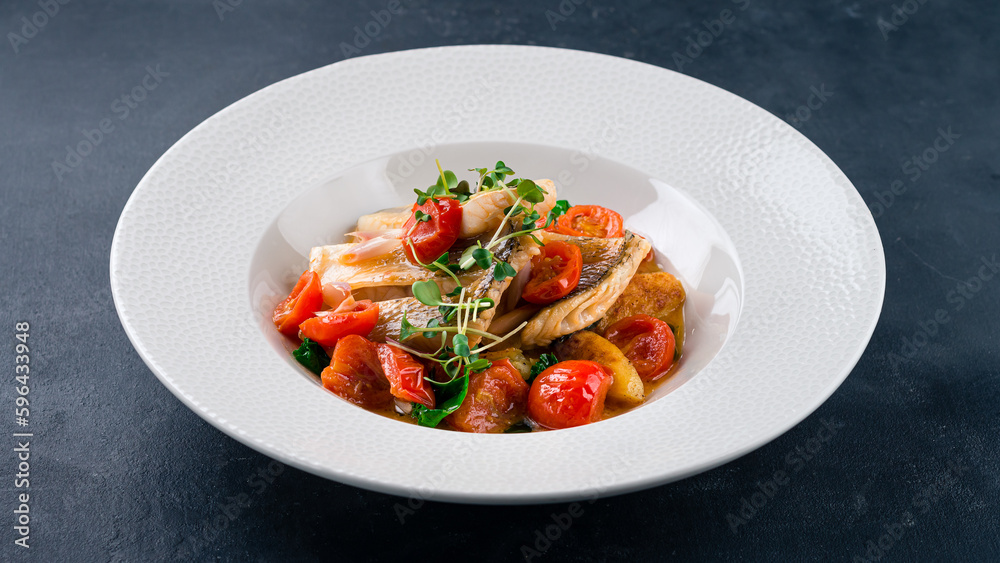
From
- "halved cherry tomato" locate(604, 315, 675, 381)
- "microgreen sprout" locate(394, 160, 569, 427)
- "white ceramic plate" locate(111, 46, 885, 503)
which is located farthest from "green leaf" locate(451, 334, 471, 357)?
"halved cherry tomato" locate(604, 315, 675, 381)

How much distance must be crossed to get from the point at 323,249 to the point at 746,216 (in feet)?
6.61

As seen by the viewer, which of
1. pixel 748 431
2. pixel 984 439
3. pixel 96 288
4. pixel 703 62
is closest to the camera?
pixel 748 431

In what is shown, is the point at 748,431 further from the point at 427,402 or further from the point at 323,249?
the point at 323,249

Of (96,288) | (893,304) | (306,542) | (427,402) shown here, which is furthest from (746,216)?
(96,288)

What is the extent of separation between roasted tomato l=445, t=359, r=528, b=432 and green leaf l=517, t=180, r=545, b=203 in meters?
0.71

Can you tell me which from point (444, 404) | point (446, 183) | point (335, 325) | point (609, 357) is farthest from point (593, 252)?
point (335, 325)

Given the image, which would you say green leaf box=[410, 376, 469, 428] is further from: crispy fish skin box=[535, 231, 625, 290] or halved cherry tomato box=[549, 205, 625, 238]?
halved cherry tomato box=[549, 205, 625, 238]

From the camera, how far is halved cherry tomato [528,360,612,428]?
3342 mm

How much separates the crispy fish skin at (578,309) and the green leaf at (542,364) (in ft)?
0.36

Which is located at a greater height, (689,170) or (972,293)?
(689,170)

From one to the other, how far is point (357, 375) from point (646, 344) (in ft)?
4.16

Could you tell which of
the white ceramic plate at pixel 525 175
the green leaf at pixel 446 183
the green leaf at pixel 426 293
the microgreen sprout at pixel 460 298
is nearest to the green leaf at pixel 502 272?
the microgreen sprout at pixel 460 298

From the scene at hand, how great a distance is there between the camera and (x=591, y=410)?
11.0 ft

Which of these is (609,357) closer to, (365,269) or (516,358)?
(516,358)
